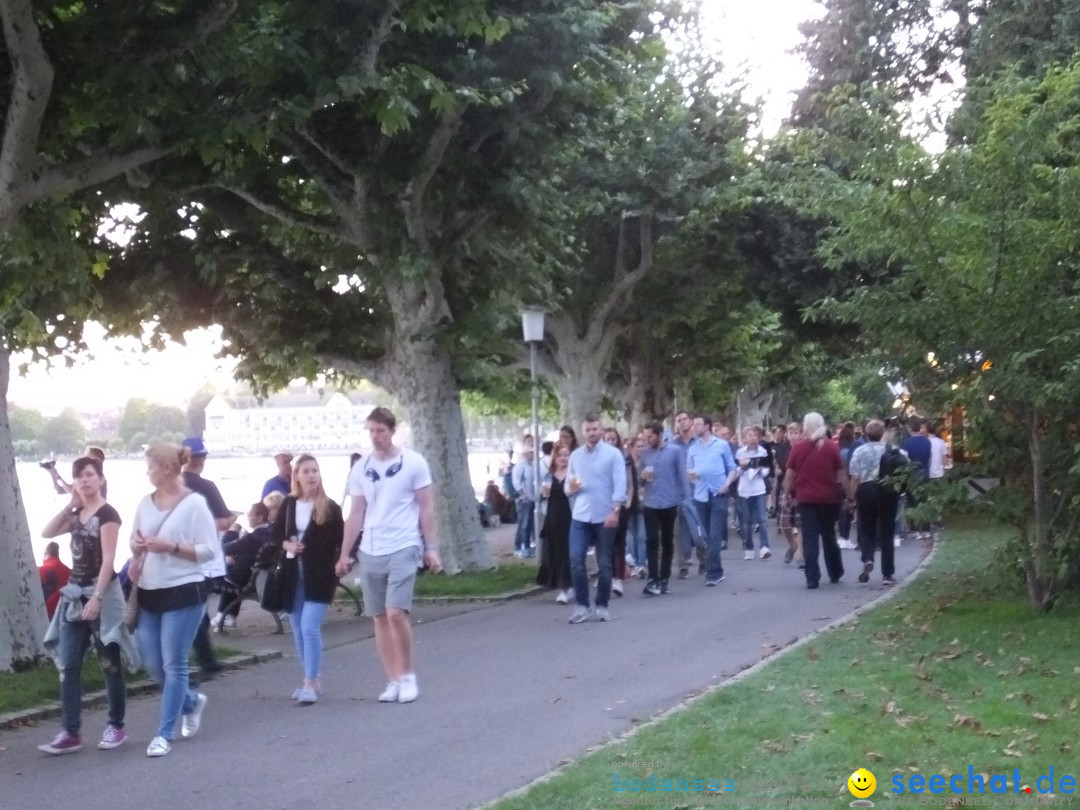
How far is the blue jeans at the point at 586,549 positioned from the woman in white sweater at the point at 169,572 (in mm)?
5487

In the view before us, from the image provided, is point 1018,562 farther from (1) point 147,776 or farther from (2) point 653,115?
(2) point 653,115

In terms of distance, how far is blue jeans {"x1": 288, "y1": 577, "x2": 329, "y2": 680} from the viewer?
9.79m

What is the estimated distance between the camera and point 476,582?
690 inches

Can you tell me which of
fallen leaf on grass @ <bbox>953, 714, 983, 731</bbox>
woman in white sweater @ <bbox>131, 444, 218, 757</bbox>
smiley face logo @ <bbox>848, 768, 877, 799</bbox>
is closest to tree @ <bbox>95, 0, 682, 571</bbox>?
woman in white sweater @ <bbox>131, 444, 218, 757</bbox>

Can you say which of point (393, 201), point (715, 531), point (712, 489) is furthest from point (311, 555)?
point (712, 489)

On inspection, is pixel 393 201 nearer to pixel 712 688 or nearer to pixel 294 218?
pixel 294 218

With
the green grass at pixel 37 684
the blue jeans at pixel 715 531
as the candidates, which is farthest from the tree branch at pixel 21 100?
the blue jeans at pixel 715 531

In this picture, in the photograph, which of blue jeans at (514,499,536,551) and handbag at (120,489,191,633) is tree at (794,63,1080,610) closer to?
handbag at (120,489,191,633)

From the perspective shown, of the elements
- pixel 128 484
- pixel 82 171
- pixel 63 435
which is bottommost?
pixel 128 484

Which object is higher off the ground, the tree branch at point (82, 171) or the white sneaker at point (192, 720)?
the tree branch at point (82, 171)

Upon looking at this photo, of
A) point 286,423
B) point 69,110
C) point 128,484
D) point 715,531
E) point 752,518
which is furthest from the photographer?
point 286,423

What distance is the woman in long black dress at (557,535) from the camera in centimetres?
1571

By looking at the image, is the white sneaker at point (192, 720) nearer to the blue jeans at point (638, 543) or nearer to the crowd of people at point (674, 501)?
the crowd of people at point (674, 501)

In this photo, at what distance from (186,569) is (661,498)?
843 cm
